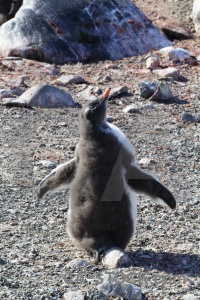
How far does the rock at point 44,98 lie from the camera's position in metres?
9.78

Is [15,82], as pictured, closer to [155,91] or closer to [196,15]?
[155,91]

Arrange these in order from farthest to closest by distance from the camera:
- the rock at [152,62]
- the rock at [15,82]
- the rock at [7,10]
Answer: the rock at [7,10], the rock at [152,62], the rock at [15,82]

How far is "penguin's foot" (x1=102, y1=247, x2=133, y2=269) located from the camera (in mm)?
5793

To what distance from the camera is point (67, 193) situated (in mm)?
7301

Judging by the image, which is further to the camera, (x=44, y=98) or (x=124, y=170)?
(x=44, y=98)

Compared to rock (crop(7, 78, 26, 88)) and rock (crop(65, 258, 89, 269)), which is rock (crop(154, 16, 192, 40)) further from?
rock (crop(65, 258, 89, 269))

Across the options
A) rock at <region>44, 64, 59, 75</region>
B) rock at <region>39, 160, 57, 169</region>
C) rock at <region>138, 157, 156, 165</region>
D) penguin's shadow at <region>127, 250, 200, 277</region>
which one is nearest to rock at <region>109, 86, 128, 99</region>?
rock at <region>44, 64, 59, 75</region>

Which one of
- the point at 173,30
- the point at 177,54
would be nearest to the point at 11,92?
the point at 177,54

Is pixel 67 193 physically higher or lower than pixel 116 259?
lower

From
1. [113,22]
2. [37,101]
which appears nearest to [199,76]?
[113,22]

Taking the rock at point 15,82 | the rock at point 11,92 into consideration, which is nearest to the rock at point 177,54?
the rock at point 15,82

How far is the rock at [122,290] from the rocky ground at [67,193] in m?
0.12

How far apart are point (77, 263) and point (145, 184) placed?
2.50ft

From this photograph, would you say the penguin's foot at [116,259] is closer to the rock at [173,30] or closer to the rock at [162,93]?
the rock at [162,93]
